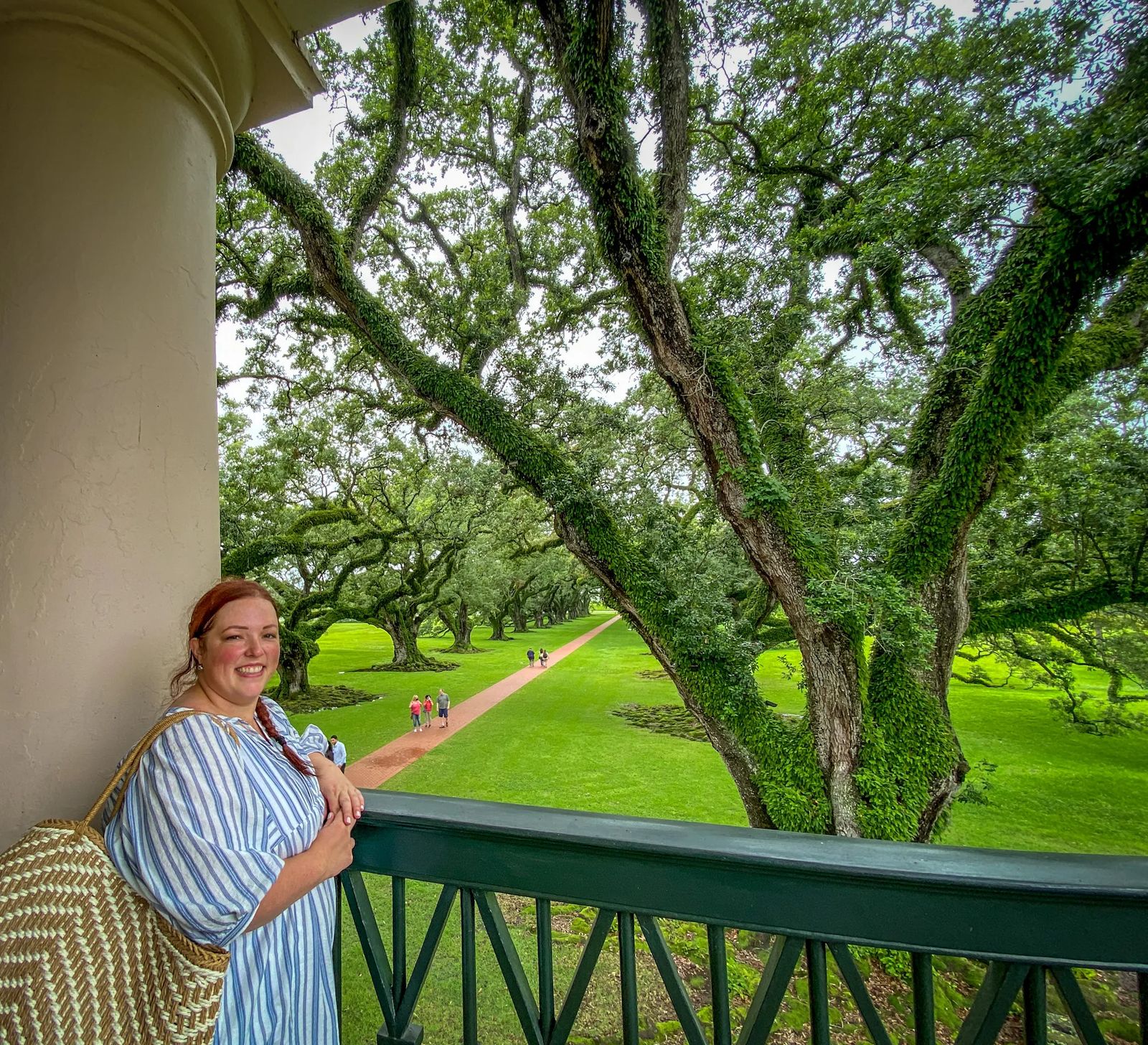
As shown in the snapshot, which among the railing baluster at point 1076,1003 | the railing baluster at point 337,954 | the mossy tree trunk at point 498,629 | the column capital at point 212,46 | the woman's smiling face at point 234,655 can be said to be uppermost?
the column capital at point 212,46

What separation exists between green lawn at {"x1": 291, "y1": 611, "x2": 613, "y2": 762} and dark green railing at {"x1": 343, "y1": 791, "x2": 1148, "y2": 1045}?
1102 cm

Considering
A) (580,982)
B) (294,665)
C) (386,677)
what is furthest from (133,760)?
(386,677)

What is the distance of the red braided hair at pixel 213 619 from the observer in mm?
1090

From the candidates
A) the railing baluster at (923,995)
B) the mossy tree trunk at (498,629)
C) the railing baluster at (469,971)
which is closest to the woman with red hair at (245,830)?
the railing baluster at (469,971)

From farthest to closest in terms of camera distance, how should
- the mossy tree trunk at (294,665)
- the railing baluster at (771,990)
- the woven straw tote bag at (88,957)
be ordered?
the mossy tree trunk at (294,665)
the railing baluster at (771,990)
the woven straw tote bag at (88,957)

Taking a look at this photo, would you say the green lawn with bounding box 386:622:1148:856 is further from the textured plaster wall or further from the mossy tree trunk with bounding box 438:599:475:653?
the mossy tree trunk with bounding box 438:599:475:653

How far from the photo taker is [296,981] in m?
1.06

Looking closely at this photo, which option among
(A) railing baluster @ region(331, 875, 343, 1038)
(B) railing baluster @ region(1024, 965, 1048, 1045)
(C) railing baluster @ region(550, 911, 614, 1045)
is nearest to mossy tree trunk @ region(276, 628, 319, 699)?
(A) railing baluster @ region(331, 875, 343, 1038)

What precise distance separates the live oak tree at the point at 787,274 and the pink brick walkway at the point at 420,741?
472 centimetres

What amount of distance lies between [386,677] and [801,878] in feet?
65.8

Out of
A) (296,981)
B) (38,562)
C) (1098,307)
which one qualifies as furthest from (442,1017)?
(1098,307)

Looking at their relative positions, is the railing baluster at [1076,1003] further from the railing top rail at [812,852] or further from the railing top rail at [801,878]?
the railing top rail at [812,852]

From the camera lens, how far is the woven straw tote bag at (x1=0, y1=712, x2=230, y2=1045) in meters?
0.71

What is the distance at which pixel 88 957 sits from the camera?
0.76 m
